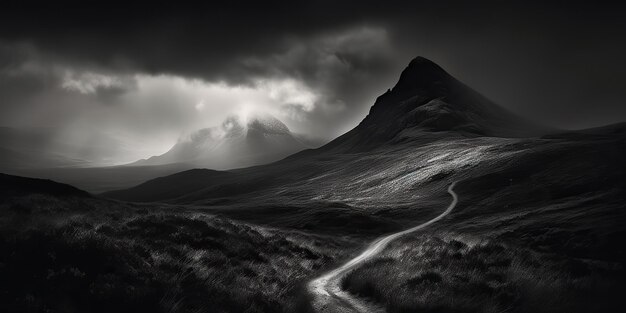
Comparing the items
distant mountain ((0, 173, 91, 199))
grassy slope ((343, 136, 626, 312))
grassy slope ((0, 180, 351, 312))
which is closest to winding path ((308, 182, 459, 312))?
grassy slope ((343, 136, 626, 312))

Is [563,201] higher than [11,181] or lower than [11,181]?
lower

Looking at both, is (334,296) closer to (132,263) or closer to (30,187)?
(132,263)

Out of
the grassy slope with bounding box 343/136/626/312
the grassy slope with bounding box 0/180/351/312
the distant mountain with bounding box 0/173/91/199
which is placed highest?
the distant mountain with bounding box 0/173/91/199

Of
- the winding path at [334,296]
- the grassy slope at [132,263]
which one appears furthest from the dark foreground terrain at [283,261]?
the winding path at [334,296]

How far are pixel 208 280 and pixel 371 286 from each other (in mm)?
8363

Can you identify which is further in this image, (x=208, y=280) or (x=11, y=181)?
(x=11, y=181)

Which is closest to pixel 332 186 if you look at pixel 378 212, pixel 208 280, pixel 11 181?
pixel 378 212

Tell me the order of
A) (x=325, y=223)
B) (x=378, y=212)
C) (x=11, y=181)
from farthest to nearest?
(x=378, y=212) < (x=325, y=223) < (x=11, y=181)

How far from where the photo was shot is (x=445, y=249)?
87.5 feet

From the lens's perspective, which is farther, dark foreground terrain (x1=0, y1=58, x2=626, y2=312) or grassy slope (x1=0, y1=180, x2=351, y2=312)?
dark foreground terrain (x1=0, y1=58, x2=626, y2=312)

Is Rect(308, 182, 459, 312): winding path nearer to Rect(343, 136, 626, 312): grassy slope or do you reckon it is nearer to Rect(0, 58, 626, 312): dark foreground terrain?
Rect(0, 58, 626, 312): dark foreground terrain

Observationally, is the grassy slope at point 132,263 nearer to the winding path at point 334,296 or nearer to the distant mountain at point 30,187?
the winding path at point 334,296

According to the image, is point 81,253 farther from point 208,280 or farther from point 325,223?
point 325,223

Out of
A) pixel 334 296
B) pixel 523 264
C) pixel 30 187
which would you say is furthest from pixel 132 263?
pixel 523 264
